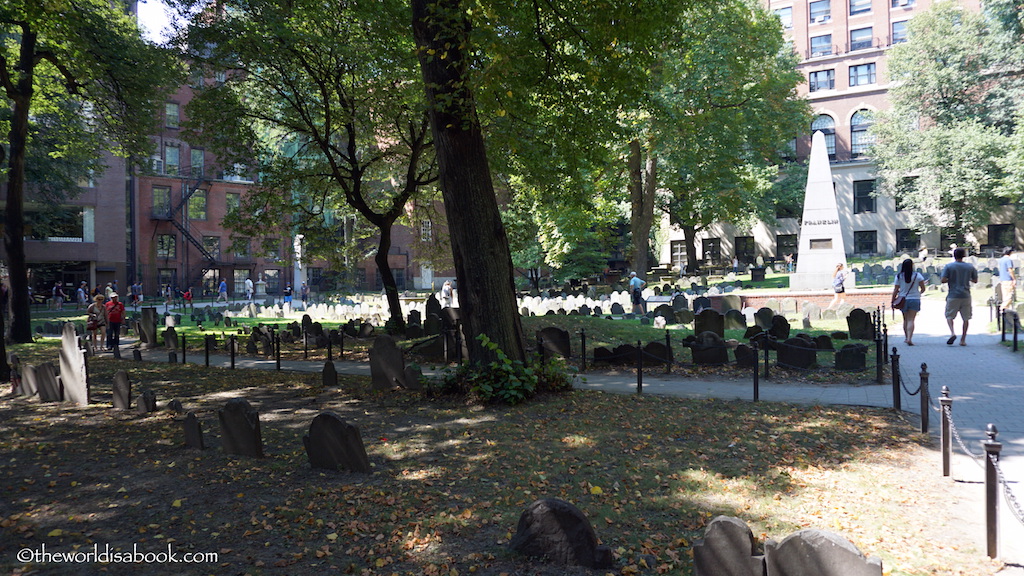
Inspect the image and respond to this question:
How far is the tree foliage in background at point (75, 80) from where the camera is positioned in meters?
15.8

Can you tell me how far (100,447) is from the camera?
7.98m

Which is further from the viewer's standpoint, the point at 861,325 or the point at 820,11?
the point at 820,11

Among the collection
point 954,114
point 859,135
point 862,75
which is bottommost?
point 954,114

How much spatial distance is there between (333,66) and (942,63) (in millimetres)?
44463

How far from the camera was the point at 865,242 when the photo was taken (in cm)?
5375

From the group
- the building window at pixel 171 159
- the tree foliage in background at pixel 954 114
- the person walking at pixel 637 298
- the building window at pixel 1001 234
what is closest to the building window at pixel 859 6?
the tree foliage in background at pixel 954 114

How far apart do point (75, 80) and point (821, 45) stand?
54264 mm

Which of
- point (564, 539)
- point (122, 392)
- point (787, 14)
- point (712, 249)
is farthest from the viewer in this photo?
point (712, 249)

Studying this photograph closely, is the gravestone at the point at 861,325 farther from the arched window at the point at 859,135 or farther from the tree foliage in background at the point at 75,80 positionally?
the arched window at the point at 859,135

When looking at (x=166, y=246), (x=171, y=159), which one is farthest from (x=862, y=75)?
(x=166, y=246)

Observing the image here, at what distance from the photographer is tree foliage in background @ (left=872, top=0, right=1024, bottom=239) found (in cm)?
4066

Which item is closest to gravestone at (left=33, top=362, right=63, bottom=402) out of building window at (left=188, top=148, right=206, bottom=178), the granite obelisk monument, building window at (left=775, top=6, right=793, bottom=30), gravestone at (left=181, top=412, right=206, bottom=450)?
gravestone at (left=181, top=412, right=206, bottom=450)

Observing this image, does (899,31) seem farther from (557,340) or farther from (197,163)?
(197,163)

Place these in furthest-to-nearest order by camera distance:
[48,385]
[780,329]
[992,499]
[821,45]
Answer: [821,45] → [780,329] → [48,385] → [992,499]
